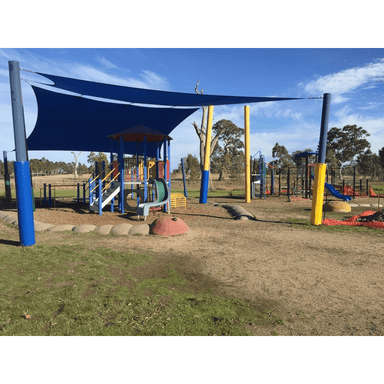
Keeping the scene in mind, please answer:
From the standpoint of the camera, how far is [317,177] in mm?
9484

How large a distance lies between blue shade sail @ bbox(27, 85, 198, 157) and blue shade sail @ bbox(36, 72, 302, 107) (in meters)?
2.95

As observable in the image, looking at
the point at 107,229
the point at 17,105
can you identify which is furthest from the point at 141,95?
the point at 107,229

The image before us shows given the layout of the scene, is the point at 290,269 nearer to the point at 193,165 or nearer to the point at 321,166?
the point at 321,166

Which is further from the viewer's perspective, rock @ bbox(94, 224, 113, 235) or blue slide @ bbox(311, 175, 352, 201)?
blue slide @ bbox(311, 175, 352, 201)

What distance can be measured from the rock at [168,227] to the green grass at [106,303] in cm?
272

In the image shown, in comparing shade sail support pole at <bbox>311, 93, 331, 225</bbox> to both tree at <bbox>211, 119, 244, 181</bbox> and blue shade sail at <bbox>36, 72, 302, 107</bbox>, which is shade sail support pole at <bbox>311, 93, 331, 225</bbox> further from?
tree at <bbox>211, 119, 244, 181</bbox>

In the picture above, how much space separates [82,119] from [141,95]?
6.82 meters

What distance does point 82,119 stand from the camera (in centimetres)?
1438

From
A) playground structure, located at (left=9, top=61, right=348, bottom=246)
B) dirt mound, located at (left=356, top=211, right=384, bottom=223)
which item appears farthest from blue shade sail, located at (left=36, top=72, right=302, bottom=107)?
dirt mound, located at (left=356, top=211, right=384, bottom=223)

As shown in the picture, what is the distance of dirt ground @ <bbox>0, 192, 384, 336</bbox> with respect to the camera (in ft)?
11.3

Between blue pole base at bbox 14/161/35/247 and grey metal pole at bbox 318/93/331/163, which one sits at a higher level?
grey metal pole at bbox 318/93/331/163

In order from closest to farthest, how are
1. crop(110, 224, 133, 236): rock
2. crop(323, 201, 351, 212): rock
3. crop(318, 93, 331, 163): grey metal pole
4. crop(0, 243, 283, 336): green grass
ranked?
1. crop(0, 243, 283, 336): green grass
2. crop(110, 224, 133, 236): rock
3. crop(318, 93, 331, 163): grey metal pole
4. crop(323, 201, 351, 212): rock

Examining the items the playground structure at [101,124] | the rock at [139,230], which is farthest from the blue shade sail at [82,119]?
the rock at [139,230]

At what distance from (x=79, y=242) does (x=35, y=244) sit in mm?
1008
